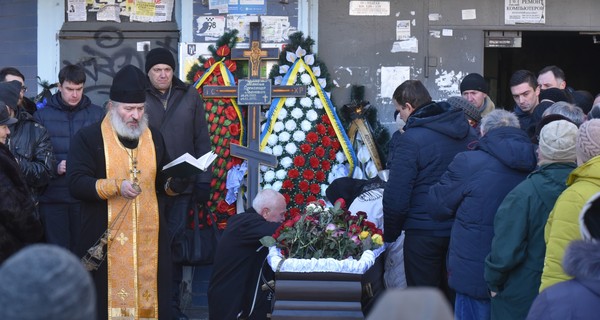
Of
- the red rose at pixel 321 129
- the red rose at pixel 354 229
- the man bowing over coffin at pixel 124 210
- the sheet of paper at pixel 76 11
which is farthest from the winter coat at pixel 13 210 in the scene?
the sheet of paper at pixel 76 11

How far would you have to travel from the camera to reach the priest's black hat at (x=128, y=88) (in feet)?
20.6

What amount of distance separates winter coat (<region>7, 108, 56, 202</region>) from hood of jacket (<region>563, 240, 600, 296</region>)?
192 inches

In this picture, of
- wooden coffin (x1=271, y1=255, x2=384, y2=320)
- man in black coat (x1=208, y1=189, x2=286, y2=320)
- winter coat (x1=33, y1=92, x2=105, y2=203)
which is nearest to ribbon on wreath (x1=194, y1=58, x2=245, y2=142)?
winter coat (x1=33, y1=92, x2=105, y2=203)

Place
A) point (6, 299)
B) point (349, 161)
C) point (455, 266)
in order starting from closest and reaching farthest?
point (6, 299) < point (455, 266) < point (349, 161)

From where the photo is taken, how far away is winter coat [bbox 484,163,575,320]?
16.1 feet

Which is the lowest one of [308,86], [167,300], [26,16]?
[167,300]

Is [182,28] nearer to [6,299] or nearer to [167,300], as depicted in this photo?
[167,300]

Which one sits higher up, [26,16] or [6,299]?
[26,16]

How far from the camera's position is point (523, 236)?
4922 millimetres

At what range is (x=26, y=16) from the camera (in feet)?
31.4

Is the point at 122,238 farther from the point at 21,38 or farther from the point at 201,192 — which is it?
the point at 21,38

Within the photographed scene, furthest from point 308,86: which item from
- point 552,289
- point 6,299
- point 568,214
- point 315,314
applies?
point 6,299

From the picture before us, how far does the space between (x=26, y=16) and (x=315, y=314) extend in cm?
517

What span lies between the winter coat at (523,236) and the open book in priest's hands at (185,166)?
1.97 metres
